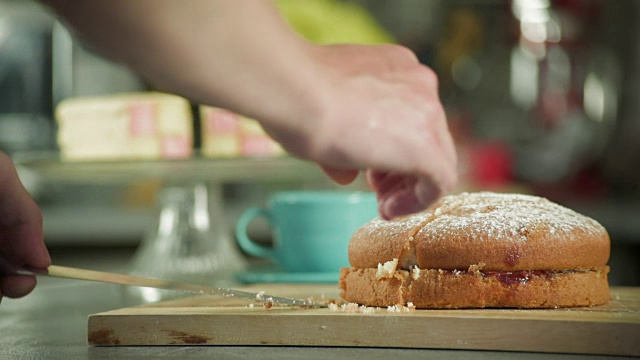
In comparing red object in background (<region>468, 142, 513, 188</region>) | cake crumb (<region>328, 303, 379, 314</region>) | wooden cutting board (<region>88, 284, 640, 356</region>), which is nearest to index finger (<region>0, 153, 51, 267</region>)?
wooden cutting board (<region>88, 284, 640, 356</region>)

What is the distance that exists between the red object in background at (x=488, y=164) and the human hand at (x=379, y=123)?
316 cm

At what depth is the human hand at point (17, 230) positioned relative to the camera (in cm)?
100

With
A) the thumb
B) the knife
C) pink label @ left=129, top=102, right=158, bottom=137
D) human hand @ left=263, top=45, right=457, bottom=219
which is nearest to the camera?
human hand @ left=263, top=45, right=457, bottom=219

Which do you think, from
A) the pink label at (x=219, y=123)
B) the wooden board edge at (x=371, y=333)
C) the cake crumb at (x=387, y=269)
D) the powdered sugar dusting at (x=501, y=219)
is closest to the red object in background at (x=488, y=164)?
the pink label at (x=219, y=123)

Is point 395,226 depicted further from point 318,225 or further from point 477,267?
point 318,225

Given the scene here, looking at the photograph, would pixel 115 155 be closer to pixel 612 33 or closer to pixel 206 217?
pixel 206 217

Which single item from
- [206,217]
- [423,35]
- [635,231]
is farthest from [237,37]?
[423,35]

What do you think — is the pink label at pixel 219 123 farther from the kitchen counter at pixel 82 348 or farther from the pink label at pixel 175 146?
the kitchen counter at pixel 82 348

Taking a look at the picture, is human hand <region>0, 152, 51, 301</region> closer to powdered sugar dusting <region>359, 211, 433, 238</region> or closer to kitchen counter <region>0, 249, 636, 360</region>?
kitchen counter <region>0, 249, 636, 360</region>

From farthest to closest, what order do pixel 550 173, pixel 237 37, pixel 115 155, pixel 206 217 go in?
1. pixel 550 173
2. pixel 115 155
3. pixel 206 217
4. pixel 237 37

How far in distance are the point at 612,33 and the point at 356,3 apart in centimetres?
129

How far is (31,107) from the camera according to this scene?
3.99 meters

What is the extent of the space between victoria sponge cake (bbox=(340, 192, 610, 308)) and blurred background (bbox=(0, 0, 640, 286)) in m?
2.42

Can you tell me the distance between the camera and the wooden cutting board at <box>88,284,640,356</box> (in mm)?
903
